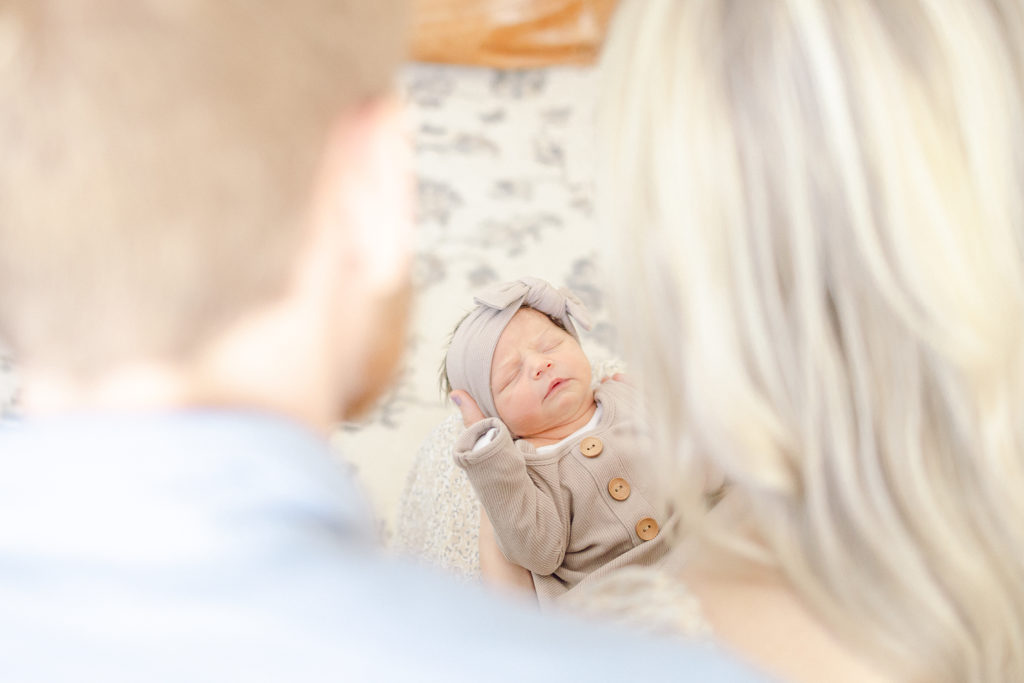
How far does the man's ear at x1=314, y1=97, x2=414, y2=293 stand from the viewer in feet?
1.43

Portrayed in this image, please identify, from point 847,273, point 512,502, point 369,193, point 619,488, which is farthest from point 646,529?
point 369,193

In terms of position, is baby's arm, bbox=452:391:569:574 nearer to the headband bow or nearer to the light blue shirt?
the headband bow

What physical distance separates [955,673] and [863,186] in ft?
1.09

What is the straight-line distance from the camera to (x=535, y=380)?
4.73 feet

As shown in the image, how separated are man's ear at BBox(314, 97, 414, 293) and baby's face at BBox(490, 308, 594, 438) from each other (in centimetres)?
94

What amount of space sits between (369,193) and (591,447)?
0.97 m

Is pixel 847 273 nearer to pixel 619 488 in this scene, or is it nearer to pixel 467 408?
pixel 619 488

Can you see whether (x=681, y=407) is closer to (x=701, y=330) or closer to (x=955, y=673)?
(x=701, y=330)

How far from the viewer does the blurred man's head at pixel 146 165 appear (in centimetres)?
39

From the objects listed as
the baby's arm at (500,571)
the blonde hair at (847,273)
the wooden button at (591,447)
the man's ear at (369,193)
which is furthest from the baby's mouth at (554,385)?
the man's ear at (369,193)

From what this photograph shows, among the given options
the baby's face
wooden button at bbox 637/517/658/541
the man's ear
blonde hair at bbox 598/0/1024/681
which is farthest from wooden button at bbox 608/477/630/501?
the man's ear

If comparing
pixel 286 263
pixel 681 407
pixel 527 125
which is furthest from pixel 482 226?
pixel 286 263

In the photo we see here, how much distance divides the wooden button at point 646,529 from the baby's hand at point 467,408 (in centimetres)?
29

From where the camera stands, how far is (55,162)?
393mm
